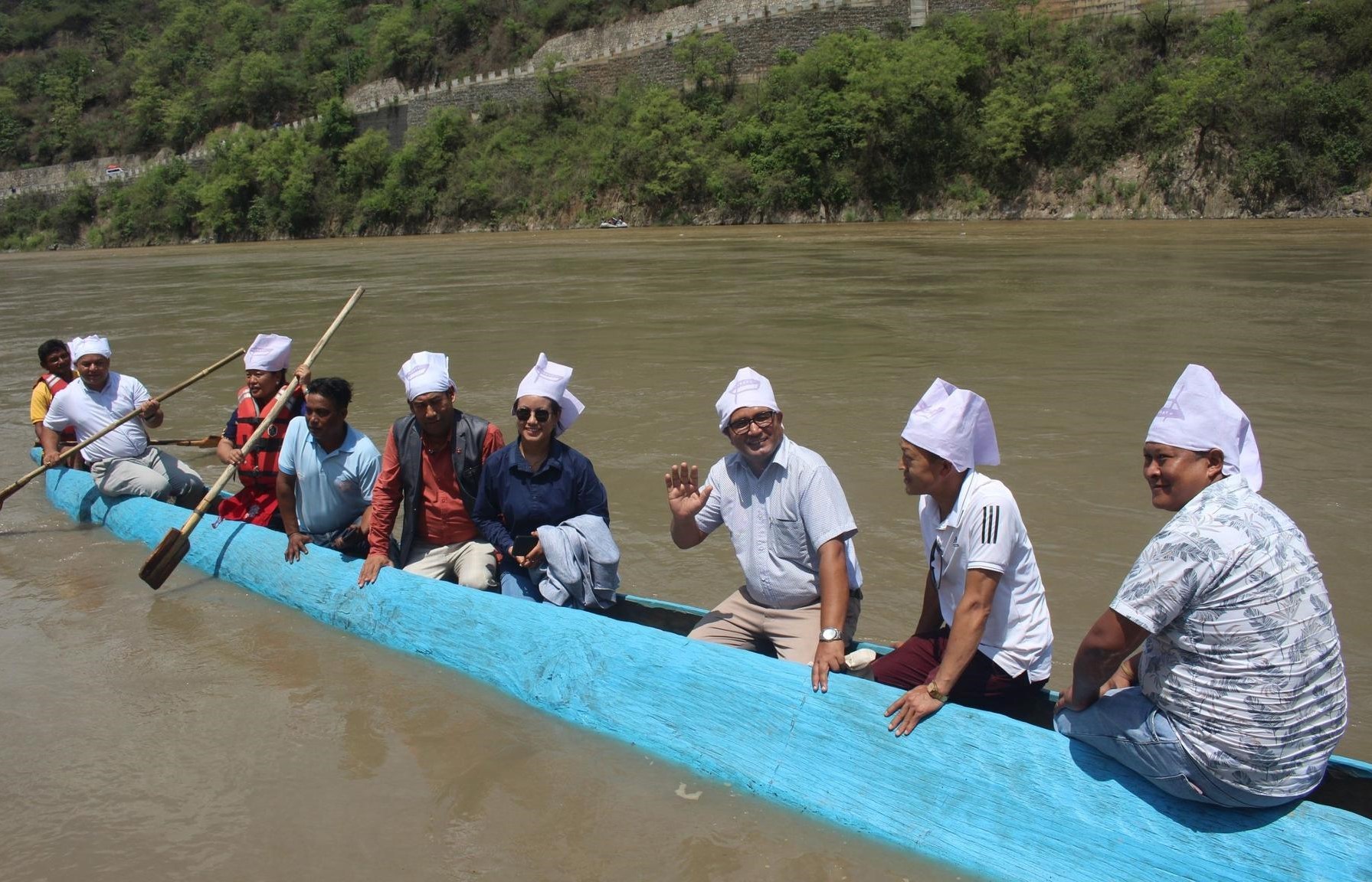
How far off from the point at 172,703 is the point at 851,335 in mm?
9128

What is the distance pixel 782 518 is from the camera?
3.49 m

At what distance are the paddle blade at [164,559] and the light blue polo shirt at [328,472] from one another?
0.66 meters

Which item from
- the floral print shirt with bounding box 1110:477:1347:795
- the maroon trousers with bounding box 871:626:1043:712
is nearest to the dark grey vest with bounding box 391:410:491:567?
the maroon trousers with bounding box 871:626:1043:712

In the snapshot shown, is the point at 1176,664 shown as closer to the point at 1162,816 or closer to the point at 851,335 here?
the point at 1162,816

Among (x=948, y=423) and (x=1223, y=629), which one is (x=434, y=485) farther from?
(x=1223, y=629)

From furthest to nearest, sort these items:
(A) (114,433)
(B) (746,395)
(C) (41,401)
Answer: (C) (41,401) < (A) (114,433) < (B) (746,395)

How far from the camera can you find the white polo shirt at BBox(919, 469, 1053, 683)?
285cm

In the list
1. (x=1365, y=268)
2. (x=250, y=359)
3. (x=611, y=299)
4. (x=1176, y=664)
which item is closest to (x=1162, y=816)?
(x=1176, y=664)

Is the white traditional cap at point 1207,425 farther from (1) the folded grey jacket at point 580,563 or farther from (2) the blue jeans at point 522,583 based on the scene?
(2) the blue jeans at point 522,583

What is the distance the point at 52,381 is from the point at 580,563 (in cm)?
493

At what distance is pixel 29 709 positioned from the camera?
411cm

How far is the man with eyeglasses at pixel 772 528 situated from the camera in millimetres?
3398

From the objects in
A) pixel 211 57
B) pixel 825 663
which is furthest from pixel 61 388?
pixel 211 57

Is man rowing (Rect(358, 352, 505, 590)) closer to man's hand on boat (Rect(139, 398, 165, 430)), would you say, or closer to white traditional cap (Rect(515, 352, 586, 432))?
white traditional cap (Rect(515, 352, 586, 432))
